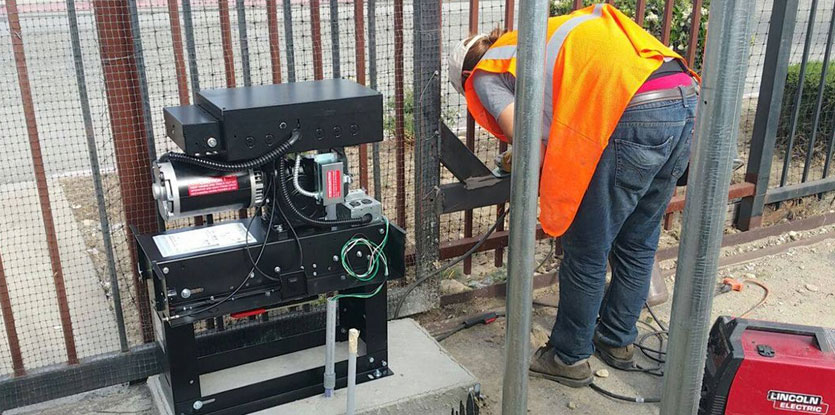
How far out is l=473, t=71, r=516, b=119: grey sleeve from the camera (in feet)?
10.2

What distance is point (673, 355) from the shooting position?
6.51ft

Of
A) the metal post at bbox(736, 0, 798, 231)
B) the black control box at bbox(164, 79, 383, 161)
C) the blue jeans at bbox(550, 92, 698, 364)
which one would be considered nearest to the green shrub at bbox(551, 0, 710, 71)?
the metal post at bbox(736, 0, 798, 231)

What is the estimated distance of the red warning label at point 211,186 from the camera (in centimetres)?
259

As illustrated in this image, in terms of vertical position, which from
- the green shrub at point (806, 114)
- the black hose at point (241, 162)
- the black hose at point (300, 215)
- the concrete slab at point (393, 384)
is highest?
the black hose at point (241, 162)

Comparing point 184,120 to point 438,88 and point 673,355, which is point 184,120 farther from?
point 673,355

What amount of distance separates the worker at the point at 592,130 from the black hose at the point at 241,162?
0.90 meters

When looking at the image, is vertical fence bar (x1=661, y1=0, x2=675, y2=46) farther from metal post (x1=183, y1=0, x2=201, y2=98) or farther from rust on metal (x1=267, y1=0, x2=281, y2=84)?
metal post (x1=183, y1=0, x2=201, y2=98)

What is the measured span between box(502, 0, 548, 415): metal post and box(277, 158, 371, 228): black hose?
2.80 feet

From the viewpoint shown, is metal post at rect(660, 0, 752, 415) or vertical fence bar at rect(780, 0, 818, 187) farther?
vertical fence bar at rect(780, 0, 818, 187)

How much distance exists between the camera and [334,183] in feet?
9.14

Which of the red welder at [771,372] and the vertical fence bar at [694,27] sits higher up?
the vertical fence bar at [694,27]

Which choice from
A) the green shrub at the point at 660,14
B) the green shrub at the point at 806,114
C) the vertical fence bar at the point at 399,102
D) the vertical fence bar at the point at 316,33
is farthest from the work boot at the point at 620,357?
the green shrub at the point at 806,114

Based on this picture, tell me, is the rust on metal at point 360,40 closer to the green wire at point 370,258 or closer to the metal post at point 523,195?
the green wire at point 370,258

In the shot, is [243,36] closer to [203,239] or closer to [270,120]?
[270,120]
